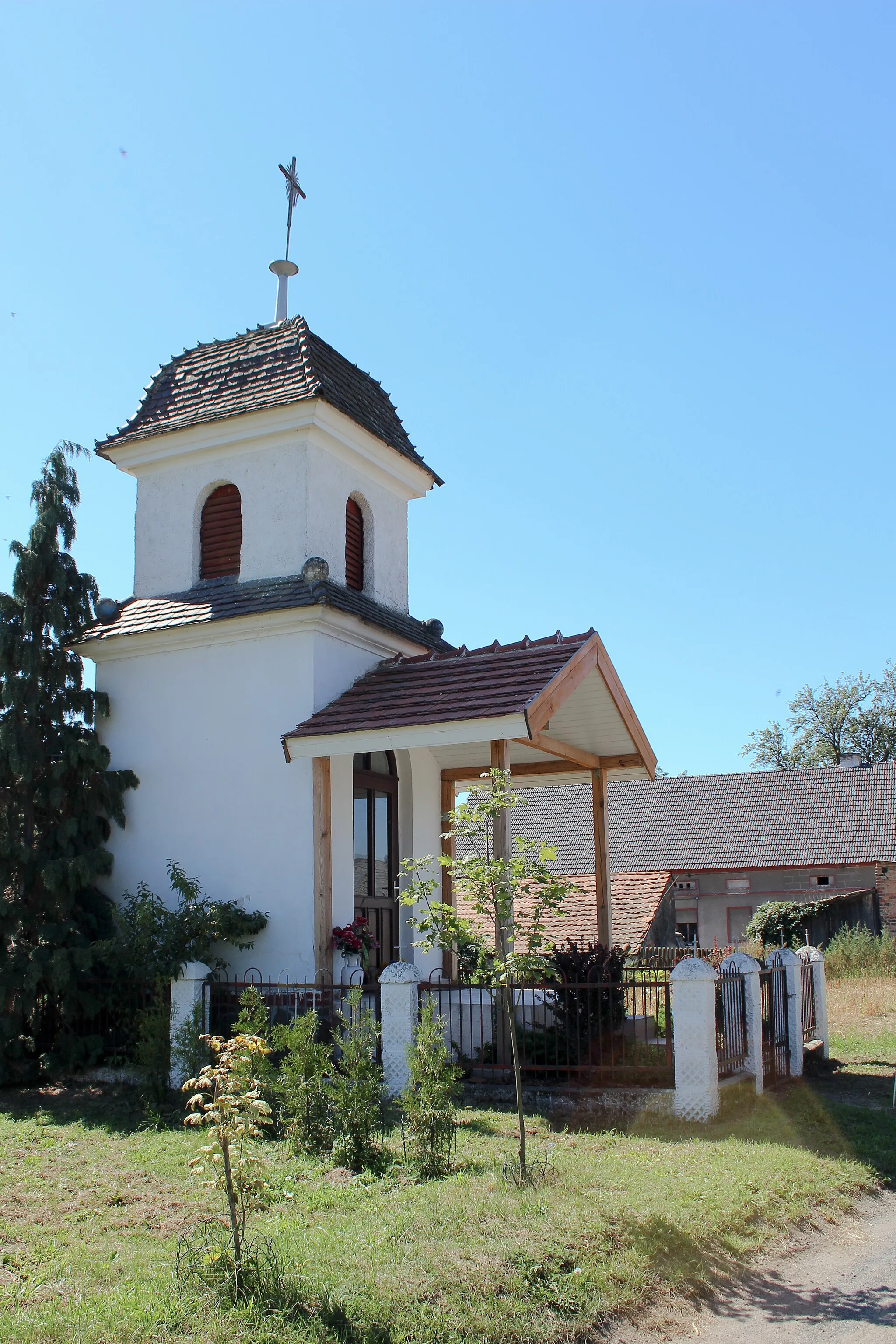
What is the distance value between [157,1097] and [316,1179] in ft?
10.0

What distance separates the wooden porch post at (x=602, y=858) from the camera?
548 inches

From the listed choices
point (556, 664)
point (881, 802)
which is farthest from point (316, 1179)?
point (881, 802)

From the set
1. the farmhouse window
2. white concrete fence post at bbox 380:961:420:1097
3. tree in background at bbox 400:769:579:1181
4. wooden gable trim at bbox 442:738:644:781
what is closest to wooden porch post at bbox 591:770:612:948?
wooden gable trim at bbox 442:738:644:781

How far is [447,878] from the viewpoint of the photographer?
14.5 meters

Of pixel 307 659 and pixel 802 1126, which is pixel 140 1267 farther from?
pixel 307 659

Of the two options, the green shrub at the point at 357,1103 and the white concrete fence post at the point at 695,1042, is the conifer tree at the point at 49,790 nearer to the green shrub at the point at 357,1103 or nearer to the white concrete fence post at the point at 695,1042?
the green shrub at the point at 357,1103

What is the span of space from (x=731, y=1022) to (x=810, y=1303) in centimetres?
420

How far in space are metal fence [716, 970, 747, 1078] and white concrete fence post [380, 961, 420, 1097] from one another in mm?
2669

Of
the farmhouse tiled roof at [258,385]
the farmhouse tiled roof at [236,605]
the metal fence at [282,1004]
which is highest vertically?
the farmhouse tiled roof at [258,385]

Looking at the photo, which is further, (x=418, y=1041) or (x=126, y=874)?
(x=126, y=874)

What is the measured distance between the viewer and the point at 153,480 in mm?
14617

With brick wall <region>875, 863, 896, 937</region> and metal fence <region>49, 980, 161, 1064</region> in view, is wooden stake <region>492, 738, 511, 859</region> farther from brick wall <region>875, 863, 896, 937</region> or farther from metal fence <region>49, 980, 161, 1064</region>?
brick wall <region>875, 863, 896, 937</region>

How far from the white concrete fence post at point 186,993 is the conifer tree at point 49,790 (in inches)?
42.3

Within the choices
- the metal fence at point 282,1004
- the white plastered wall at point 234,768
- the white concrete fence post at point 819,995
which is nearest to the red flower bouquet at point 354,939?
the white plastered wall at point 234,768
